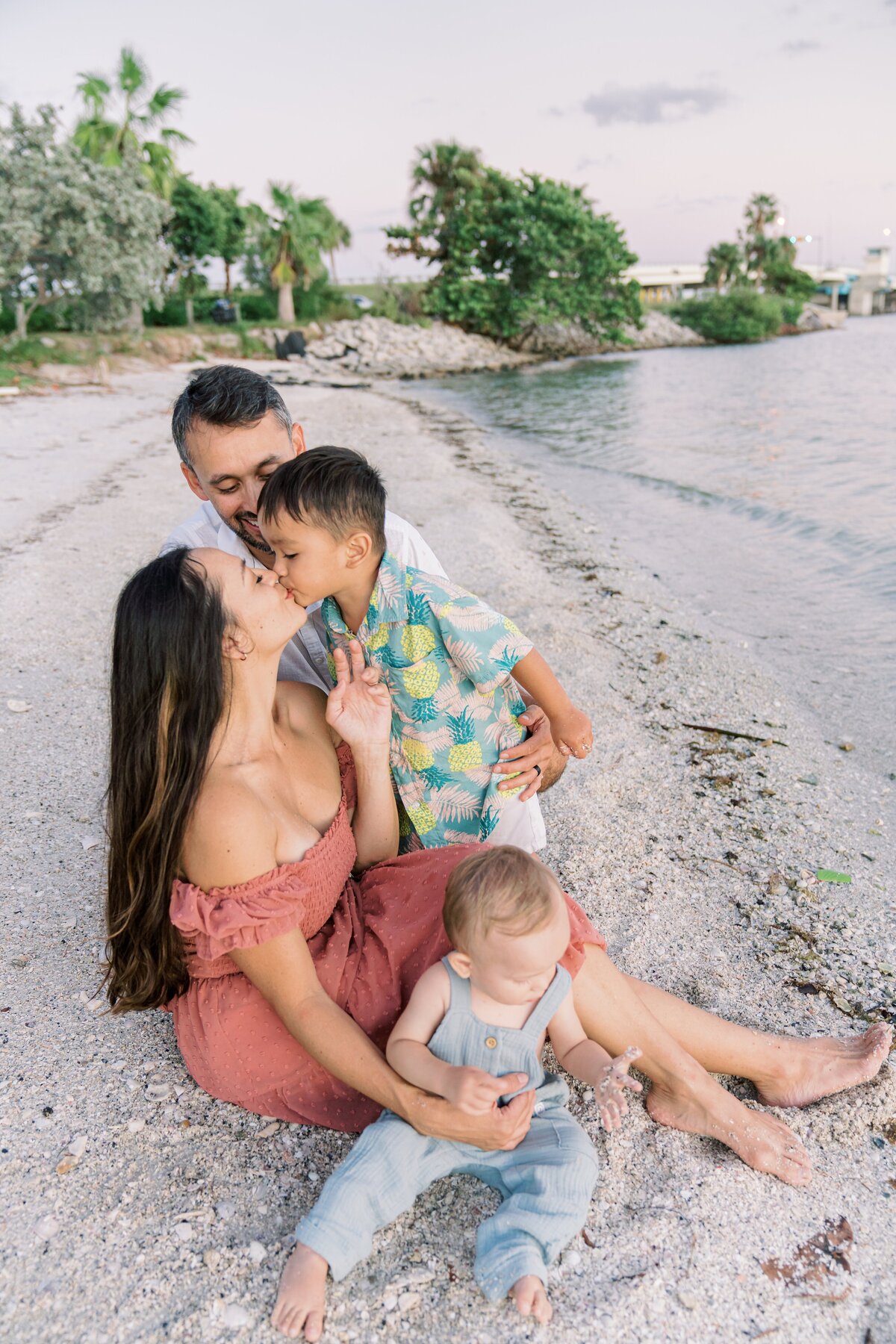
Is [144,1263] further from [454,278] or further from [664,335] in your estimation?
[664,335]

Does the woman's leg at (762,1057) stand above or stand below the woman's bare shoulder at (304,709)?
below

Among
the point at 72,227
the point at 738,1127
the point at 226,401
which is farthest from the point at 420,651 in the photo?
the point at 72,227

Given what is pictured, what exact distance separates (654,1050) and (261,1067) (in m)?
0.99

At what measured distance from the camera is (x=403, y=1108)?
1984mm

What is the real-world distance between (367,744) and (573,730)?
2.24 feet

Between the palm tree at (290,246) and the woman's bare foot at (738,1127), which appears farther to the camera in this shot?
the palm tree at (290,246)

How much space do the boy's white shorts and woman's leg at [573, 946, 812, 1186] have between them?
65 cm

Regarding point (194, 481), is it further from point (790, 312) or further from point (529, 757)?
point (790, 312)

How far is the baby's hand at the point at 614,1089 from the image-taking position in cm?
194

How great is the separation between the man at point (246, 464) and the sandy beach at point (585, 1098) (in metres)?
0.92

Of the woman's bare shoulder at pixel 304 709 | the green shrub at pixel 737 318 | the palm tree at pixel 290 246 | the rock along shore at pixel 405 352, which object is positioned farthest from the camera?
the green shrub at pixel 737 318

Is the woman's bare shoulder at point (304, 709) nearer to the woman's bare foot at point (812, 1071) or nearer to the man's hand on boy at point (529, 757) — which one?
the man's hand on boy at point (529, 757)

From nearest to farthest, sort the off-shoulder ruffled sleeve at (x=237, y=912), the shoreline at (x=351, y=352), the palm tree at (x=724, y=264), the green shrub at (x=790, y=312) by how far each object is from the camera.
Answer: the off-shoulder ruffled sleeve at (x=237, y=912) < the shoreline at (x=351, y=352) < the green shrub at (x=790, y=312) < the palm tree at (x=724, y=264)

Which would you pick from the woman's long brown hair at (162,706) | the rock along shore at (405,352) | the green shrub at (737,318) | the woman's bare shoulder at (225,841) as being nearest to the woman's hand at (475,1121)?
the woman's bare shoulder at (225,841)
